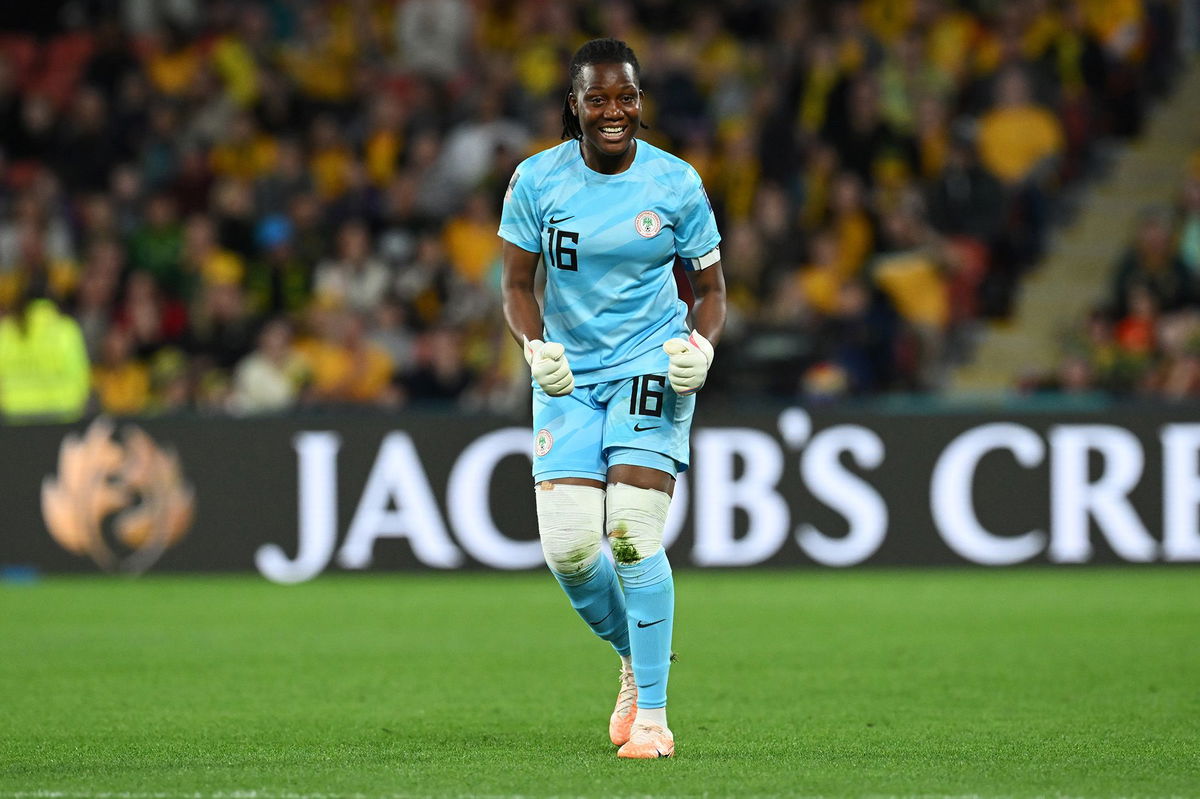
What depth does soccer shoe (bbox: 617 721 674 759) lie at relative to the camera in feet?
19.0

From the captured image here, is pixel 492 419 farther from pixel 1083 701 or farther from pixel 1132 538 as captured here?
pixel 1083 701

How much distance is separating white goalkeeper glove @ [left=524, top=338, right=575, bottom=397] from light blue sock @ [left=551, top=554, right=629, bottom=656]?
622 mm

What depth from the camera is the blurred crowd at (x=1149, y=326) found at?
13172mm

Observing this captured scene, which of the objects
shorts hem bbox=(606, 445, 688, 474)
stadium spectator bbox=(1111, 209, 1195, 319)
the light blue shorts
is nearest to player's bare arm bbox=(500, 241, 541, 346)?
the light blue shorts

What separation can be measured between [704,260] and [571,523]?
96cm

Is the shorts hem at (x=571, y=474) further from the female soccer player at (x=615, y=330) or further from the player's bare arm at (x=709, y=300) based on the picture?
the player's bare arm at (x=709, y=300)

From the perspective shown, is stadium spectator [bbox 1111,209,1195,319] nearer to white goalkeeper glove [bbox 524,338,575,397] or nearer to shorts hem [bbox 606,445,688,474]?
shorts hem [bbox 606,445,688,474]

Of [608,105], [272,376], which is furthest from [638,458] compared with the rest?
[272,376]

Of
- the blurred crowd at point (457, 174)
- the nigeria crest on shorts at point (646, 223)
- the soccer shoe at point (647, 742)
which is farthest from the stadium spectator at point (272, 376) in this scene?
the soccer shoe at point (647, 742)

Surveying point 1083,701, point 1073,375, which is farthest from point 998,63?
point 1083,701

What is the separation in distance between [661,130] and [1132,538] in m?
5.88

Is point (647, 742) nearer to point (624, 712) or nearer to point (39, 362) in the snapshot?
point (624, 712)

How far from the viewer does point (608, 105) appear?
19.1ft

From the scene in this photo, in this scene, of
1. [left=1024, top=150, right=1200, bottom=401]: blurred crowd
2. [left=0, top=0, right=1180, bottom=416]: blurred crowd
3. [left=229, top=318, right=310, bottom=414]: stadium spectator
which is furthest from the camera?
[left=0, top=0, right=1180, bottom=416]: blurred crowd
